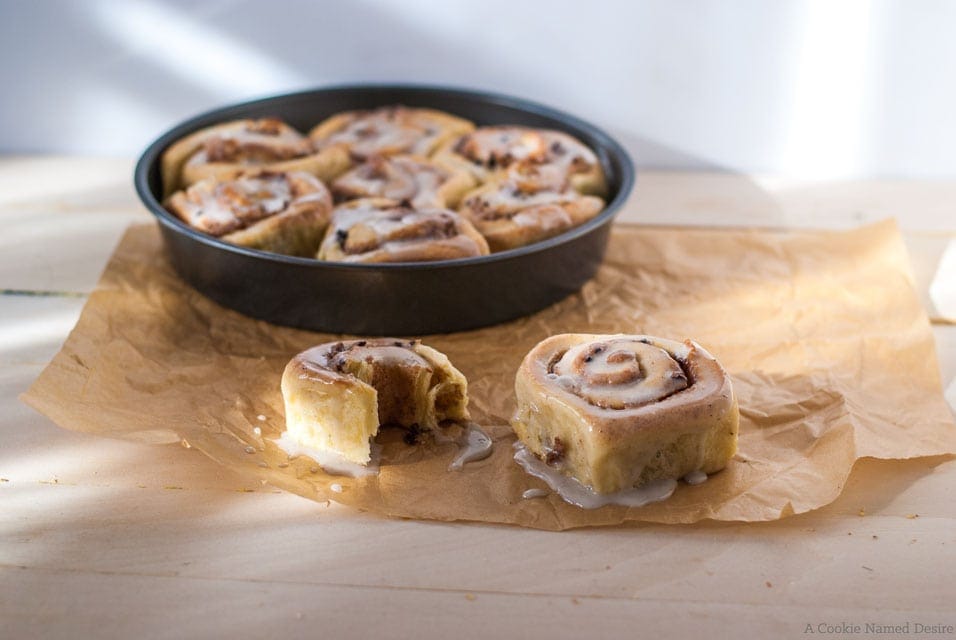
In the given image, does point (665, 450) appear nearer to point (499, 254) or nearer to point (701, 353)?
point (701, 353)

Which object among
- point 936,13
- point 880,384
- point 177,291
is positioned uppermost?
point 936,13

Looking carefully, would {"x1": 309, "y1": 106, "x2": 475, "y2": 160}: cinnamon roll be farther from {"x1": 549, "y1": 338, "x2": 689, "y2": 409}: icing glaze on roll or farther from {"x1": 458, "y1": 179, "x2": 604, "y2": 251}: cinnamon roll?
{"x1": 549, "y1": 338, "x2": 689, "y2": 409}: icing glaze on roll

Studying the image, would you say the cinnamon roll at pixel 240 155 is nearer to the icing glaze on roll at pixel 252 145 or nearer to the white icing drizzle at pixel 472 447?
the icing glaze on roll at pixel 252 145

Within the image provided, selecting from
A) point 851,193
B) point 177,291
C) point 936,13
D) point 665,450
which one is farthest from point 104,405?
point 936,13

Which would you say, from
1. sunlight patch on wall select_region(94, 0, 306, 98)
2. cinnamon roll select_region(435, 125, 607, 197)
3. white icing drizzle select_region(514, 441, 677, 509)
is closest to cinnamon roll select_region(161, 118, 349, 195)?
cinnamon roll select_region(435, 125, 607, 197)

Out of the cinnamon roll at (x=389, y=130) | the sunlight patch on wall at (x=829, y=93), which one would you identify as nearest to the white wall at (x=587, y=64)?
the sunlight patch on wall at (x=829, y=93)

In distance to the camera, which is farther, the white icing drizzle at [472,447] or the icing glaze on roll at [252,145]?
the icing glaze on roll at [252,145]

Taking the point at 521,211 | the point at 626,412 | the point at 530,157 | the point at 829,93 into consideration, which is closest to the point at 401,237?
the point at 521,211
